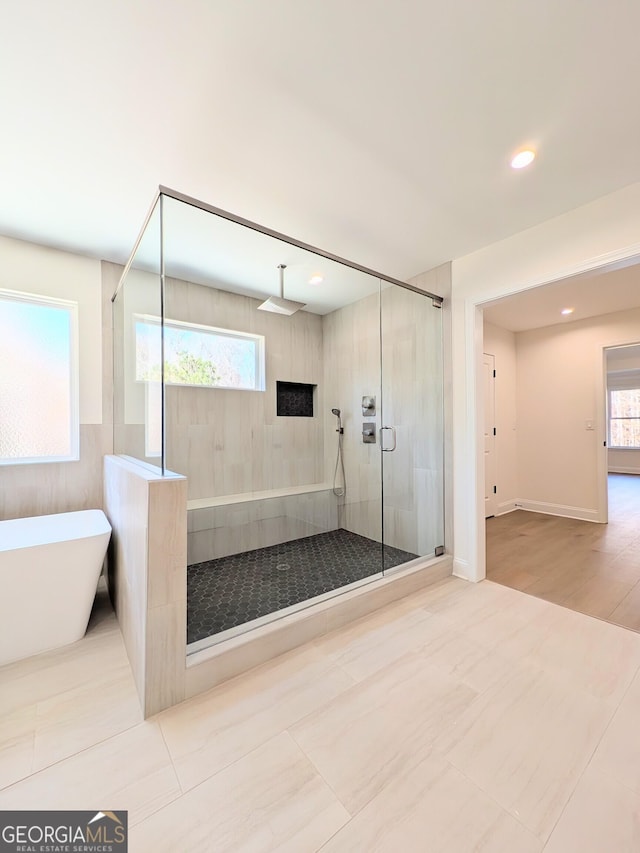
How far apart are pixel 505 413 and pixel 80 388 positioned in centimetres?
520

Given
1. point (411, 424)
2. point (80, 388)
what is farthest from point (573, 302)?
point (80, 388)

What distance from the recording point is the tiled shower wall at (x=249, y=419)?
312 centimetres

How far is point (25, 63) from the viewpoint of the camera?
4.35 ft

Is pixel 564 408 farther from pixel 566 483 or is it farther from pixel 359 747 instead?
pixel 359 747

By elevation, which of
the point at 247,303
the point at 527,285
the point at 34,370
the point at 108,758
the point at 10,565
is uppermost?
the point at 247,303

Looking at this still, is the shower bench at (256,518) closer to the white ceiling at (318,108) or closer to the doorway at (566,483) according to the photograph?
the doorway at (566,483)

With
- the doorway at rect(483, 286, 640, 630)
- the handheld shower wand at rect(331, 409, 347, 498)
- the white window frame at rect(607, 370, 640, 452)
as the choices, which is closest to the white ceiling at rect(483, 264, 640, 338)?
the doorway at rect(483, 286, 640, 630)

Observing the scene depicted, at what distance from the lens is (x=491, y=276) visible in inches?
105

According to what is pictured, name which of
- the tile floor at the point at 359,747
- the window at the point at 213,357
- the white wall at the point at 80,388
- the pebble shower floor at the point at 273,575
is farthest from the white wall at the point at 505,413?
the white wall at the point at 80,388

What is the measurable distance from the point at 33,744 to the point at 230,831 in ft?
2.87

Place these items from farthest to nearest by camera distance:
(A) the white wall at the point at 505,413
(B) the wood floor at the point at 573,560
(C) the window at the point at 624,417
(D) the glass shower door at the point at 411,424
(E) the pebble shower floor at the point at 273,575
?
(C) the window at the point at 624,417 → (A) the white wall at the point at 505,413 → (D) the glass shower door at the point at 411,424 → (B) the wood floor at the point at 573,560 → (E) the pebble shower floor at the point at 273,575

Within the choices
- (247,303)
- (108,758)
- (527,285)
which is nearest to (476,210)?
(527,285)

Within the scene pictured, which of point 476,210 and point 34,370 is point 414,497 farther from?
point 34,370

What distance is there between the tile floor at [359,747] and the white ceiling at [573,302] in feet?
8.14
